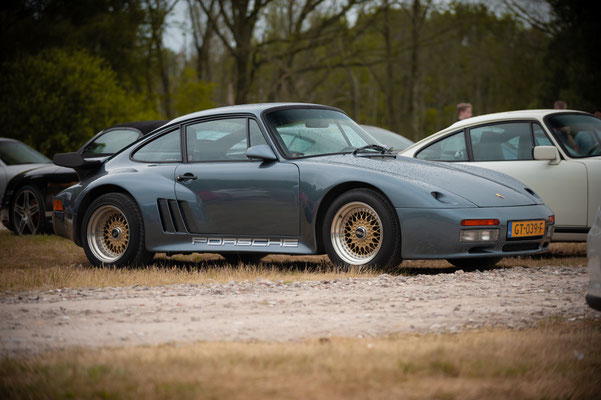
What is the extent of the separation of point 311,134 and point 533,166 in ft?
8.15

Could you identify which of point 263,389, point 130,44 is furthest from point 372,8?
point 263,389

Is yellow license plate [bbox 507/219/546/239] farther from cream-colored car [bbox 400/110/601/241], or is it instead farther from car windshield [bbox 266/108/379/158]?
car windshield [bbox 266/108/379/158]

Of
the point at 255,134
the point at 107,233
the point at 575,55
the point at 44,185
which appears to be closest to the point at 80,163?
the point at 107,233

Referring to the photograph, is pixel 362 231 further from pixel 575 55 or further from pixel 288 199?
pixel 575 55

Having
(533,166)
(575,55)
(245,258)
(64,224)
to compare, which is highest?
(575,55)

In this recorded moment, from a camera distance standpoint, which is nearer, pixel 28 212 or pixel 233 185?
pixel 233 185

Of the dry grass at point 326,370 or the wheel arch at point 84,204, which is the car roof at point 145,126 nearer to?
the wheel arch at point 84,204

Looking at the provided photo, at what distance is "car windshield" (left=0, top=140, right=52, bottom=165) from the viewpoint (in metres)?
15.5

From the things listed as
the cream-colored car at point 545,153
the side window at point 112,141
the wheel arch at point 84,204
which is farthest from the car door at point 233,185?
the side window at point 112,141

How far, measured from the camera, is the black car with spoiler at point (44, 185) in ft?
41.0

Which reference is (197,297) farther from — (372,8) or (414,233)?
(372,8)

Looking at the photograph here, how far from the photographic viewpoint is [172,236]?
335 inches

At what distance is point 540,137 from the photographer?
9.37 m

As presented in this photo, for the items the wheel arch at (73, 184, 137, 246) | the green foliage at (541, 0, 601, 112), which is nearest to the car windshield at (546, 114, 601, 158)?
the wheel arch at (73, 184, 137, 246)
